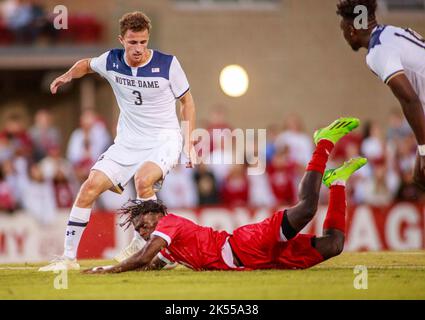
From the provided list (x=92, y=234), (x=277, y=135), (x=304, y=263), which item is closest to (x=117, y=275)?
(x=304, y=263)

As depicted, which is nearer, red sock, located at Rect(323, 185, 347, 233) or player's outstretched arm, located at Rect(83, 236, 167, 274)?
player's outstretched arm, located at Rect(83, 236, 167, 274)

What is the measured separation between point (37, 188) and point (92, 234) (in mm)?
1851

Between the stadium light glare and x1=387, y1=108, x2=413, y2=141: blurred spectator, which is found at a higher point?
the stadium light glare

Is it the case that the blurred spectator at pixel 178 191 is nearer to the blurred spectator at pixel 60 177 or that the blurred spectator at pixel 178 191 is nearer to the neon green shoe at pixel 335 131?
the blurred spectator at pixel 60 177

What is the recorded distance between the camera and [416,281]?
32.1ft

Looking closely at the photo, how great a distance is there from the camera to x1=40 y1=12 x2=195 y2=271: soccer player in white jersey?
11.1 meters

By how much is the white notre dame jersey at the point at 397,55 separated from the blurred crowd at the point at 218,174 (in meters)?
8.38

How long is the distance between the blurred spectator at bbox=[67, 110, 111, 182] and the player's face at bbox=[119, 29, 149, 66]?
798 centimetres

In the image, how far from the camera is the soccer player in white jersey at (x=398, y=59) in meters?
9.77

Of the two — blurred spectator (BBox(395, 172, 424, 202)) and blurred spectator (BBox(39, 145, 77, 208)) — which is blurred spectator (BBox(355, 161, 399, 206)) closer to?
blurred spectator (BBox(395, 172, 424, 202))

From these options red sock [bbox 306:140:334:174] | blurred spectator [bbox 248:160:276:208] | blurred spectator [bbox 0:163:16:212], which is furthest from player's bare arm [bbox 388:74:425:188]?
blurred spectator [bbox 0:163:16:212]

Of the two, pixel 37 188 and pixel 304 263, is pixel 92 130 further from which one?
pixel 304 263

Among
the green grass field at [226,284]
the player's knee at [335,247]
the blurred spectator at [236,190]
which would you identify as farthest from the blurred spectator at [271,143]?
the player's knee at [335,247]

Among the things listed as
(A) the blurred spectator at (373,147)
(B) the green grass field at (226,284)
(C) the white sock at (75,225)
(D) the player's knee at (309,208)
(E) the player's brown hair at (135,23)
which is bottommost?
(B) the green grass field at (226,284)
